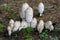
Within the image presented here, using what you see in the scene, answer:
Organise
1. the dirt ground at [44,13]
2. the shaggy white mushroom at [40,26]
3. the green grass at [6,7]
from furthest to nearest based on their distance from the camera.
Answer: the green grass at [6,7]
the dirt ground at [44,13]
the shaggy white mushroom at [40,26]

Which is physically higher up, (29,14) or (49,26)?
(29,14)

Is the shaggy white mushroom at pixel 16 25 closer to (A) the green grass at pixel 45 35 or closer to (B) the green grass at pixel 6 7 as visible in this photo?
(A) the green grass at pixel 45 35

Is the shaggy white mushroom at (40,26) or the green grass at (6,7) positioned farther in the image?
the green grass at (6,7)

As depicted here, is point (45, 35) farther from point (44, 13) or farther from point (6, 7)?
point (6, 7)

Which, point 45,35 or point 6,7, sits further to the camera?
point 6,7

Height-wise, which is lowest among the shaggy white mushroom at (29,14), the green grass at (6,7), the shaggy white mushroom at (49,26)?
the shaggy white mushroom at (49,26)

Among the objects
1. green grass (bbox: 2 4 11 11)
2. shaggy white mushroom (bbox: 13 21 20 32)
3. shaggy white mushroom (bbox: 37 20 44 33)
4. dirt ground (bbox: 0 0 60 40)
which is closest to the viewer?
shaggy white mushroom (bbox: 13 21 20 32)

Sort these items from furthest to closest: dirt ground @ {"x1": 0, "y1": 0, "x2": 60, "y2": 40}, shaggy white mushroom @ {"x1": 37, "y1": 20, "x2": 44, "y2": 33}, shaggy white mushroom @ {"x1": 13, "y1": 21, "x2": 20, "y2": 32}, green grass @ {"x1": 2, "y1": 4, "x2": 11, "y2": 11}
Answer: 1. green grass @ {"x1": 2, "y1": 4, "x2": 11, "y2": 11}
2. dirt ground @ {"x1": 0, "y1": 0, "x2": 60, "y2": 40}
3. shaggy white mushroom @ {"x1": 37, "y1": 20, "x2": 44, "y2": 33}
4. shaggy white mushroom @ {"x1": 13, "y1": 21, "x2": 20, "y2": 32}

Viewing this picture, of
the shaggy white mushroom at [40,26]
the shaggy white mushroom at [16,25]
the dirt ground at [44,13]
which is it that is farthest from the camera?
the dirt ground at [44,13]

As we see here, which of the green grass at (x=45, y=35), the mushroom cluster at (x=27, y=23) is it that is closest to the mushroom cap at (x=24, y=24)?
the mushroom cluster at (x=27, y=23)

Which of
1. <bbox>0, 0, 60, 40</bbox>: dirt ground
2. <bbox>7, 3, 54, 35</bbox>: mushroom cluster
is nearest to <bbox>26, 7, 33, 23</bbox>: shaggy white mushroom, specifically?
<bbox>7, 3, 54, 35</bbox>: mushroom cluster

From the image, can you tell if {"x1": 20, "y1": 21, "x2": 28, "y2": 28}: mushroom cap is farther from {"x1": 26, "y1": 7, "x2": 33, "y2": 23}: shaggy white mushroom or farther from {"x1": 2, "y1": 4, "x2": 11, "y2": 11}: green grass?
{"x1": 2, "y1": 4, "x2": 11, "y2": 11}: green grass

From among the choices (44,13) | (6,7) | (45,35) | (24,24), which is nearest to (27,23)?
(24,24)

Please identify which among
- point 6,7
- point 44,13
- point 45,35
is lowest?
point 45,35
